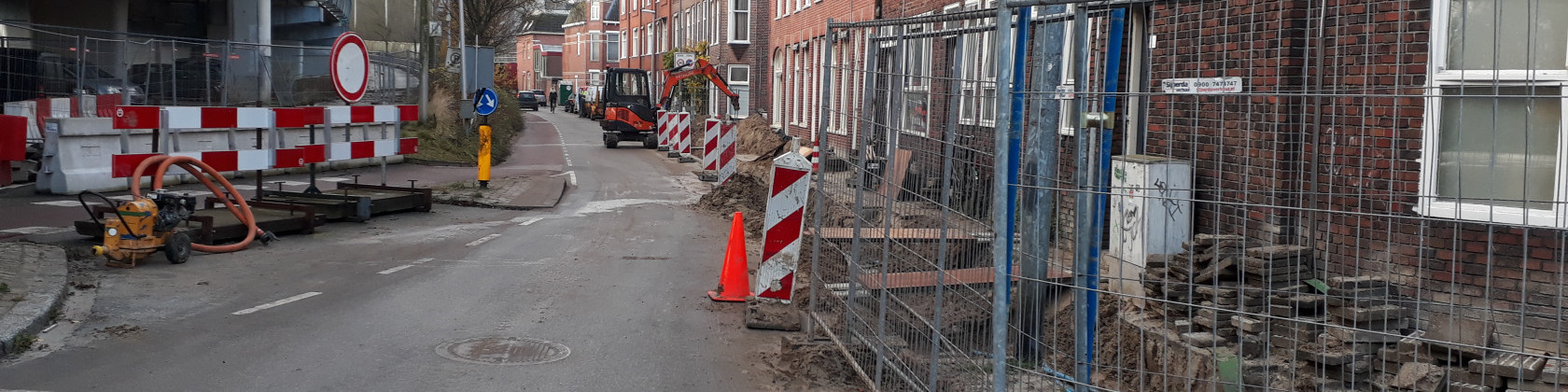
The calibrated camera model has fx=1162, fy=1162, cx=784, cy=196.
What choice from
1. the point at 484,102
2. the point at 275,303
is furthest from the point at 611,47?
the point at 275,303

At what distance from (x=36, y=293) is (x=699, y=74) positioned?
23.7 metres

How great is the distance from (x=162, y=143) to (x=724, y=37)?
3030 cm

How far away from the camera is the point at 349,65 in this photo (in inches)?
521

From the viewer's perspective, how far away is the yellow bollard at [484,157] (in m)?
18.2

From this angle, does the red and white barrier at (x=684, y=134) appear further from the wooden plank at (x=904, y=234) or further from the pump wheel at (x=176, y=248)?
the wooden plank at (x=904, y=234)

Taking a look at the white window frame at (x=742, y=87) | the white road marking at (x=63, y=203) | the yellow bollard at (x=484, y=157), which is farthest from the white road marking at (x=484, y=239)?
the white window frame at (x=742, y=87)

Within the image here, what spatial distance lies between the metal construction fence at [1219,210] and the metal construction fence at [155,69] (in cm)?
1415

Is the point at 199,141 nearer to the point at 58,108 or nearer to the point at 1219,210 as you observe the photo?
the point at 58,108

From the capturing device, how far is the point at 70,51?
16.5 meters

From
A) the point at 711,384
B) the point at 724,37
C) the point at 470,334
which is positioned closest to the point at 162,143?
the point at 470,334

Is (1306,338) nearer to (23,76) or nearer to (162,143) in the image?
(162,143)

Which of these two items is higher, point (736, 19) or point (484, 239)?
point (736, 19)

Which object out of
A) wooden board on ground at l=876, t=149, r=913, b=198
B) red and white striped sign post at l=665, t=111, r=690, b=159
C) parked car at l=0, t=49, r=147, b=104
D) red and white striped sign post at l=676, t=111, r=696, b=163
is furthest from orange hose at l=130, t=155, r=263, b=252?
red and white striped sign post at l=665, t=111, r=690, b=159

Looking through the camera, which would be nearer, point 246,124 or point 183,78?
point 246,124
